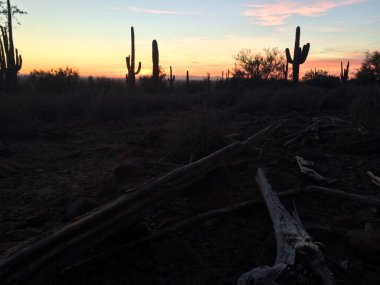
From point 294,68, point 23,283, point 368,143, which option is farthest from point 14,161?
point 294,68

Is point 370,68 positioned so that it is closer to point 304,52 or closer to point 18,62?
point 304,52

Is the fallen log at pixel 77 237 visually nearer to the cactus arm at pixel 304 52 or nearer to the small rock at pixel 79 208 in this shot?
the small rock at pixel 79 208

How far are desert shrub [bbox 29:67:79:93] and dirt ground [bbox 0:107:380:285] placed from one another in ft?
48.9

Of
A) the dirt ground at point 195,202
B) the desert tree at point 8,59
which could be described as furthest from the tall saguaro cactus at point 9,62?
the dirt ground at point 195,202

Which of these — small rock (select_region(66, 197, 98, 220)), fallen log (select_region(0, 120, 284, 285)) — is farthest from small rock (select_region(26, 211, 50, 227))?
fallen log (select_region(0, 120, 284, 285))

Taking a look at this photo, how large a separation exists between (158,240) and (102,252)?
2.51 ft

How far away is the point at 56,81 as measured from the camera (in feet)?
88.0

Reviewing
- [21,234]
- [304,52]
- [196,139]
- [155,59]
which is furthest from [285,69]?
[21,234]

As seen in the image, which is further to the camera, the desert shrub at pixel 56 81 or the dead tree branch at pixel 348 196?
the desert shrub at pixel 56 81

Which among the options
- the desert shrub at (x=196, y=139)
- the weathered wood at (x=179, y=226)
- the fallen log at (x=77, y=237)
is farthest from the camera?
the desert shrub at (x=196, y=139)

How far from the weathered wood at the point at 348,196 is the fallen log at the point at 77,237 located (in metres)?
2.33

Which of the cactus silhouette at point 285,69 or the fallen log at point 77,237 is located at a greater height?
the cactus silhouette at point 285,69

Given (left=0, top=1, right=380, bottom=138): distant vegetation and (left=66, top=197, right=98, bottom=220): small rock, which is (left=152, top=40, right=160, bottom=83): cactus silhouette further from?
(left=66, top=197, right=98, bottom=220): small rock

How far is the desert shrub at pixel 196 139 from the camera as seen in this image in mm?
9172
